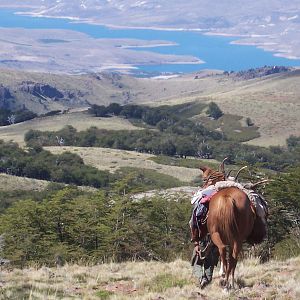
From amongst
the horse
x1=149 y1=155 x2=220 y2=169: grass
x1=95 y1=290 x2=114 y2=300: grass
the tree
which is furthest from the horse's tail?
the tree

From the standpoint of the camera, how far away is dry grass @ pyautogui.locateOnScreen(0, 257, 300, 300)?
923cm

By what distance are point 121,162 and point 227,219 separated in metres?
84.9

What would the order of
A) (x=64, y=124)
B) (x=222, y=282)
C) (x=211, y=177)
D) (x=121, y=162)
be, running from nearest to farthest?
(x=222, y=282) → (x=211, y=177) → (x=121, y=162) → (x=64, y=124)

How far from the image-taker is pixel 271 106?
165000 millimetres

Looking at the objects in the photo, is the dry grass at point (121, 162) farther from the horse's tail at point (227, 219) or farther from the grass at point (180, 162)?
the horse's tail at point (227, 219)

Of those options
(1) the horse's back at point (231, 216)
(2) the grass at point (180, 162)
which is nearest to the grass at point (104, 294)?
(1) the horse's back at point (231, 216)

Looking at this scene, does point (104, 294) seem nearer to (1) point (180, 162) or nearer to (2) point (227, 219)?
(2) point (227, 219)

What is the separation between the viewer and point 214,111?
167 m

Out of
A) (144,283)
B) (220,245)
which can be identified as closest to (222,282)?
(220,245)

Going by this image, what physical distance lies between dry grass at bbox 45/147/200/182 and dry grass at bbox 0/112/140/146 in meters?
31.5

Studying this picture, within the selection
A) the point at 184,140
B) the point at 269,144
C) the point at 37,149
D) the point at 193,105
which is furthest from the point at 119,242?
the point at 193,105

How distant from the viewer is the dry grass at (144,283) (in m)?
9.23

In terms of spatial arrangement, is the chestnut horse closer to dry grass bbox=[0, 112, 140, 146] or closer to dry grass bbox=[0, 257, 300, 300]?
dry grass bbox=[0, 257, 300, 300]

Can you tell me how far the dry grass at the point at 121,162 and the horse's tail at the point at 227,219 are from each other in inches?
2903
